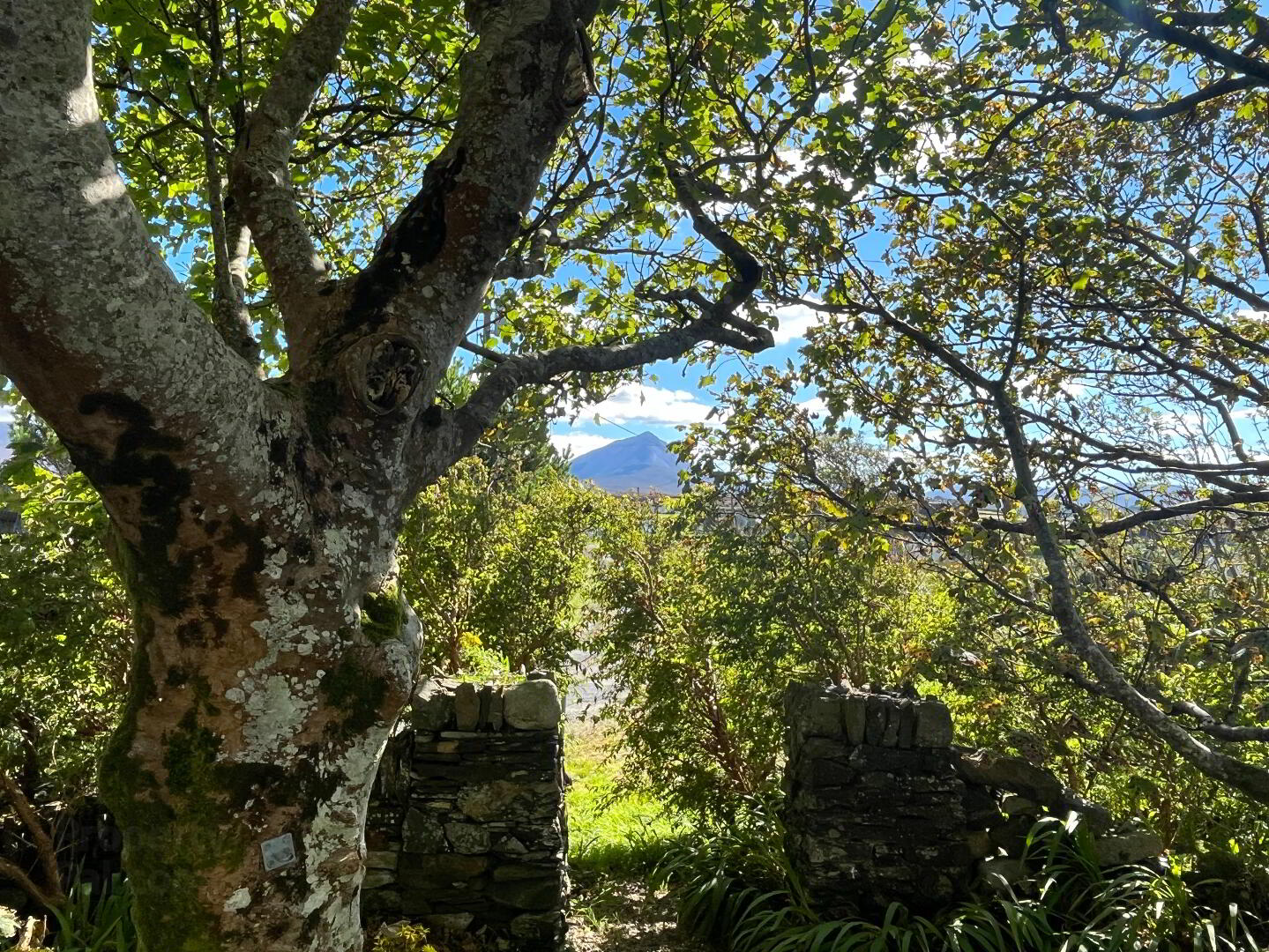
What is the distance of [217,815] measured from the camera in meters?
2.02

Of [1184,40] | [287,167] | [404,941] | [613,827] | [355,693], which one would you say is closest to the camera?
[355,693]

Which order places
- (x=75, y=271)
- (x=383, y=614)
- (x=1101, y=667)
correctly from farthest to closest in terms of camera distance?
(x=1101, y=667) < (x=383, y=614) < (x=75, y=271)

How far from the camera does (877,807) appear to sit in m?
5.03

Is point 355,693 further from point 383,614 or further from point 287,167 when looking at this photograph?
point 287,167

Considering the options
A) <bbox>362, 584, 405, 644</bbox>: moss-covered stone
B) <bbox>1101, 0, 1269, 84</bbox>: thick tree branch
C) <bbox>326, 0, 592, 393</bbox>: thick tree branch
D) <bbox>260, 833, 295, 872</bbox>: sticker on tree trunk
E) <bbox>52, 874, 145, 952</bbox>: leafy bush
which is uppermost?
<bbox>1101, 0, 1269, 84</bbox>: thick tree branch

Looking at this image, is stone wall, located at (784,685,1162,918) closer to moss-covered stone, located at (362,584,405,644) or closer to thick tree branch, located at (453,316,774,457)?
thick tree branch, located at (453,316,774,457)

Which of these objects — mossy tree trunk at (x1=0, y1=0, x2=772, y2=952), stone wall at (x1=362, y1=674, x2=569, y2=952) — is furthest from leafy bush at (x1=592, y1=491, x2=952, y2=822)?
mossy tree trunk at (x1=0, y1=0, x2=772, y2=952)

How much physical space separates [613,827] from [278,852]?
7.05 meters

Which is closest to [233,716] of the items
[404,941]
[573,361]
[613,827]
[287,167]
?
[573,361]

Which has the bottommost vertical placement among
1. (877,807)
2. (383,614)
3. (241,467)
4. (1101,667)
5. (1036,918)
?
(1036,918)

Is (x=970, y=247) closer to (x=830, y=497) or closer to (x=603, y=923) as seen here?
(x=830, y=497)

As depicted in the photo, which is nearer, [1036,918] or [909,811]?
[1036,918]

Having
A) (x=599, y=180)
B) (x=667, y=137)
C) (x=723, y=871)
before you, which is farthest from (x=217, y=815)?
(x=723, y=871)

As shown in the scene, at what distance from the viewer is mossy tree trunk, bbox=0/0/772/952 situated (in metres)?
1.74
